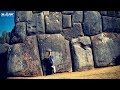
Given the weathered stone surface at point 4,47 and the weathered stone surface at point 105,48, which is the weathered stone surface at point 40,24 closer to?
the weathered stone surface at point 4,47

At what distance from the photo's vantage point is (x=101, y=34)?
25.2ft

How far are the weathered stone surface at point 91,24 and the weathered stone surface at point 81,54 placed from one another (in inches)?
9.6

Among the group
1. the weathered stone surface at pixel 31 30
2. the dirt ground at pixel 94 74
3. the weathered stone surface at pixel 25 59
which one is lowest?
the dirt ground at pixel 94 74

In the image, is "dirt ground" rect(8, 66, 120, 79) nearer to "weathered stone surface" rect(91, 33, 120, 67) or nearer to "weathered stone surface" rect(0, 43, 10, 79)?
"weathered stone surface" rect(91, 33, 120, 67)

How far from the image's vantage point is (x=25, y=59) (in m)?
7.12

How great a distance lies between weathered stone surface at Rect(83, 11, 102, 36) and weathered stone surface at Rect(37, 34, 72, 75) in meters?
0.90

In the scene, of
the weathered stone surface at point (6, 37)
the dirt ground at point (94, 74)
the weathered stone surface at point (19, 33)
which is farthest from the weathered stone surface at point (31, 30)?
the dirt ground at point (94, 74)

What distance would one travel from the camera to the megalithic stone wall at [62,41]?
283 inches

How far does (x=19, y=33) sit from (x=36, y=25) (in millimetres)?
595

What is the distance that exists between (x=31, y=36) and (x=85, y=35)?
69.5 inches

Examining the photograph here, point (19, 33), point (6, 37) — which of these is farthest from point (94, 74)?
point (6, 37)

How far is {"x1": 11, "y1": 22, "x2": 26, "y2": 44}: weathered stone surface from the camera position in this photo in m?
7.35
